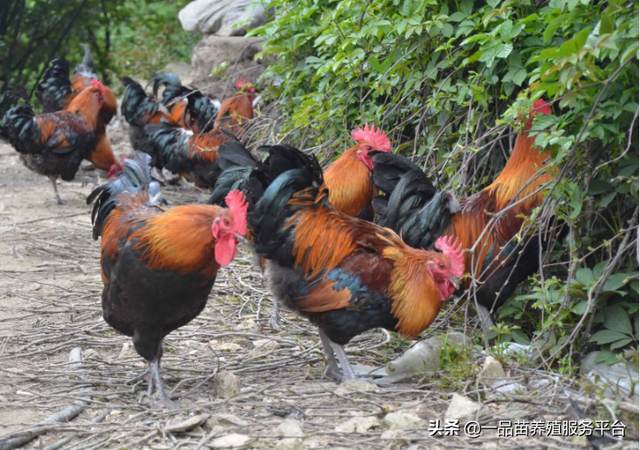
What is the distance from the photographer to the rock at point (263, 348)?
446cm

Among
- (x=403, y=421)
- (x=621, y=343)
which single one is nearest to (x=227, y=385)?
(x=403, y=421)

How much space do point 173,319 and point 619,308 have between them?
248 centimetres

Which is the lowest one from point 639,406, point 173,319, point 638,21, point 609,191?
point 639,406

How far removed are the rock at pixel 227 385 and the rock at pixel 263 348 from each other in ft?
1.99

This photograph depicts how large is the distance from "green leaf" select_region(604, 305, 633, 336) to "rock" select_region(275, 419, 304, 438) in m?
1.83

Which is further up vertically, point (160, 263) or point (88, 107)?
point (160, 263)

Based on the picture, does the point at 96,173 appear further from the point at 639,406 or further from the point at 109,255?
the point at 639,406

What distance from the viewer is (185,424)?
3297 millimetres

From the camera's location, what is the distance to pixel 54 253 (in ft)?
22.3

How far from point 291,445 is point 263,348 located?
152 cm

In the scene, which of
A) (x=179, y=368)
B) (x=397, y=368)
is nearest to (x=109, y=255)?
(x=179, y=368)

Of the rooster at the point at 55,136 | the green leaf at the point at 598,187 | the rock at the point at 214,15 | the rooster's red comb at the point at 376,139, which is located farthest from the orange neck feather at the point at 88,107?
the green leaf at the point at 598,187

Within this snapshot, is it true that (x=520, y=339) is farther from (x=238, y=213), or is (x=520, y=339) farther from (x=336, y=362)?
(x=238, y=213)

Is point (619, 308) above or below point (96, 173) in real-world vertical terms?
above
